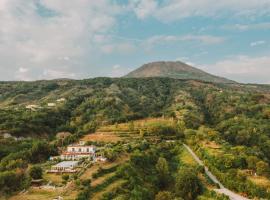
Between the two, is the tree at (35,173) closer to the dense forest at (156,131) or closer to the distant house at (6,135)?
the dense forest at (156,131)

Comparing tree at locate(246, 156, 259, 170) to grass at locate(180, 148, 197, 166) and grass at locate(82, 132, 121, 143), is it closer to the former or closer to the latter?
grass at locate(180, 148, 197, 166)

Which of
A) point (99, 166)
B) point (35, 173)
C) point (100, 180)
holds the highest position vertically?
point (35, 173)

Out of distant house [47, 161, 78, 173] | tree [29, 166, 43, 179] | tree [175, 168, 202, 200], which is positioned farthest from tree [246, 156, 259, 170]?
tree [29, 166, 43, 179]

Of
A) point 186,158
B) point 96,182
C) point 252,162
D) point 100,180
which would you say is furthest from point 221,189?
point 96,182

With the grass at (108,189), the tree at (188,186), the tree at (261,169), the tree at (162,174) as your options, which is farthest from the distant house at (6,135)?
the tree at (261,169)

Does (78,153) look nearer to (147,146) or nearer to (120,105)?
(147,146)

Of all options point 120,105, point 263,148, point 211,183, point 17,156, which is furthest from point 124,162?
point 120,105

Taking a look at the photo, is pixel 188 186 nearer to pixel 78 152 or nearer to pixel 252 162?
pixel 252 162
